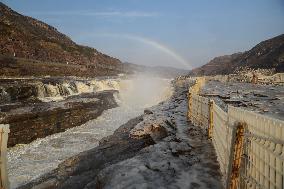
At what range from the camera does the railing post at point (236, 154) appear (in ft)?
16.0

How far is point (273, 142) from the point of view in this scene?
362cm

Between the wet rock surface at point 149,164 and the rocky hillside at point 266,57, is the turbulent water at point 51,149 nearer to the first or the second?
the wet rock surface at point 149,164

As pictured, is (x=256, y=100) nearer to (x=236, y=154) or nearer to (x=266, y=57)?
(x=236, y=154)

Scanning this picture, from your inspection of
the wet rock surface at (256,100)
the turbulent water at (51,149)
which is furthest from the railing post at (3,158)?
the wet rock surface at (256,100)

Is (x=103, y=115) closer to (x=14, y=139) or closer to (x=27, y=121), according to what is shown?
Result: (x=27, y=121)

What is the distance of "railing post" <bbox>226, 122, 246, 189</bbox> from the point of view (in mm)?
4883

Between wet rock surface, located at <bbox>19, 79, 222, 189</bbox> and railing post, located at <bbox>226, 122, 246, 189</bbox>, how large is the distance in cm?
144

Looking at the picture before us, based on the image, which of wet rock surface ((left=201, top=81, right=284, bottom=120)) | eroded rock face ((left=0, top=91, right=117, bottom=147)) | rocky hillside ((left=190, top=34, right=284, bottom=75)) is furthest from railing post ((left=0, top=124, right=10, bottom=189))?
rocky hillside ((left=190, top=34, right=284, bottom=75))

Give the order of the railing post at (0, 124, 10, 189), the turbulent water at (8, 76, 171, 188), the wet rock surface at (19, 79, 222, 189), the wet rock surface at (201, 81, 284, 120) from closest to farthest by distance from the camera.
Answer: the railing post at (0, 124, 10, 189)
the wet rock surface at (19, 79, 222, 189)
the turbulent water at (8, 76, 171, 188)
the wet rock surface at (201, 81, 284, 120)

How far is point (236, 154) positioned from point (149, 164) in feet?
12.2

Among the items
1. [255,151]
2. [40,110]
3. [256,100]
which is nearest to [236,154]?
[255,151]

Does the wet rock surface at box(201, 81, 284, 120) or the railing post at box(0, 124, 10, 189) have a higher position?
the railing post at box(0, 124, 10, 189)

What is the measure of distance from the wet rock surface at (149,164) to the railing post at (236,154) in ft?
4.74

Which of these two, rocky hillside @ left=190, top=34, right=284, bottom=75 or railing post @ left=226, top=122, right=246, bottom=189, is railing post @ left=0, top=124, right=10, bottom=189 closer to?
railing post @ left=226, top=122, right=246, bottom=189
